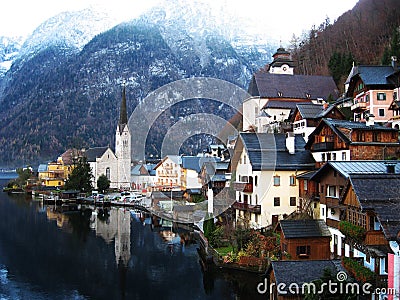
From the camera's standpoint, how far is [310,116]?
33.0m

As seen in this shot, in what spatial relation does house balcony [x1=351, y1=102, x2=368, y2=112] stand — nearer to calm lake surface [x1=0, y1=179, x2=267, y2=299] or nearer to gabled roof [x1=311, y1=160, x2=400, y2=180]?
gabled roof [x1=311, y1=160, x2=400, y2=180]

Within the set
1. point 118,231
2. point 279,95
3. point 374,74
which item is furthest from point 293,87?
point 118,231

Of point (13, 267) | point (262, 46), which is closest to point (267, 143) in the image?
point (13, 267)

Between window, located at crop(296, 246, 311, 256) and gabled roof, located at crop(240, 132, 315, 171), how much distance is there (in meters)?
7.48

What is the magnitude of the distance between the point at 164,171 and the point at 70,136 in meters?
92.6

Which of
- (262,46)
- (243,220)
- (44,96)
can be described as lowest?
(243,220)

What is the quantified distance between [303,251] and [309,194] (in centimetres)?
512

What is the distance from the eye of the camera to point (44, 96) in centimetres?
17462

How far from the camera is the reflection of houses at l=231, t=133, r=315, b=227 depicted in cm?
2727

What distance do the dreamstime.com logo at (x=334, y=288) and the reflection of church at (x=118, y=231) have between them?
43.5 feet

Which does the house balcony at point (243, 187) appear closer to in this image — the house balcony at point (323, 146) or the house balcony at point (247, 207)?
the house balcony at point (247, 207)

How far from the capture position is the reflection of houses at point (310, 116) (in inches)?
1225

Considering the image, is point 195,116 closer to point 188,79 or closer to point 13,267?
point 188,79

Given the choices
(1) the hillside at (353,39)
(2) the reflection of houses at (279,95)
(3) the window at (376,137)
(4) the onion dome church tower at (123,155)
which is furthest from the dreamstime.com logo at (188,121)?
(1) the hillside at (353,39)
